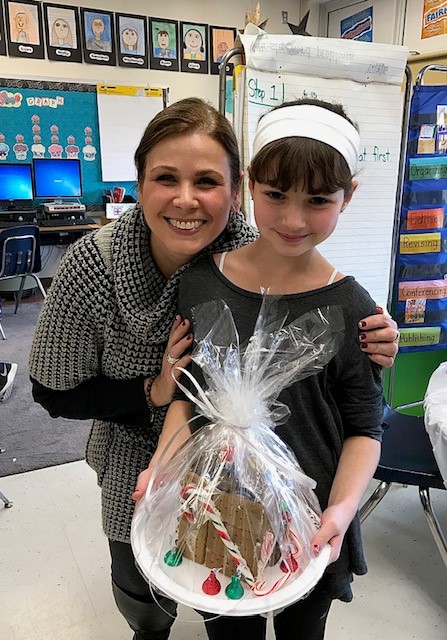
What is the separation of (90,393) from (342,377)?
51cm

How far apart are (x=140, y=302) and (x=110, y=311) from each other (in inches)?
2.4

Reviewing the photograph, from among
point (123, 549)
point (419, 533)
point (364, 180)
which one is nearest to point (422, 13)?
point (364, 180)

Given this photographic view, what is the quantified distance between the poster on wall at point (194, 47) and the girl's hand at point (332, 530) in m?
5.74

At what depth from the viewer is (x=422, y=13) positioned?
4.87 meters

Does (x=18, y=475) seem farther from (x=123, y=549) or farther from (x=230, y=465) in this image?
(x=230, y=465)

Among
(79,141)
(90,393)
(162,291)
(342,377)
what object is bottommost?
(90,393)

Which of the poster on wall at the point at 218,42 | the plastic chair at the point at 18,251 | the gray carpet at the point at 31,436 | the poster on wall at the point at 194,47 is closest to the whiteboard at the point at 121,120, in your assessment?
the poster on wall at the point at 194,47

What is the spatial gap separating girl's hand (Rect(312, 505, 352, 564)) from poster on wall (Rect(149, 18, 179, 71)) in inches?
222

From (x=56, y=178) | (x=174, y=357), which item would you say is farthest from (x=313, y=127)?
(x=56, y=178)

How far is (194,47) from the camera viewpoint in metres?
5.65

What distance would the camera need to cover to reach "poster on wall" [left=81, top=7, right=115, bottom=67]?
16.9 ft

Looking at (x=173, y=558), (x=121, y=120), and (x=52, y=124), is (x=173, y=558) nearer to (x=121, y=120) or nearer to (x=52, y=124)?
(x=52, y=124)

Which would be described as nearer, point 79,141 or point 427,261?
point 427,261

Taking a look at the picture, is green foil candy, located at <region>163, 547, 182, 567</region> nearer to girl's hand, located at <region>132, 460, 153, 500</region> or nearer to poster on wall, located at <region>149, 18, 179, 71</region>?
girl's hand, located at <region>132, 460, 153, 500</region>
